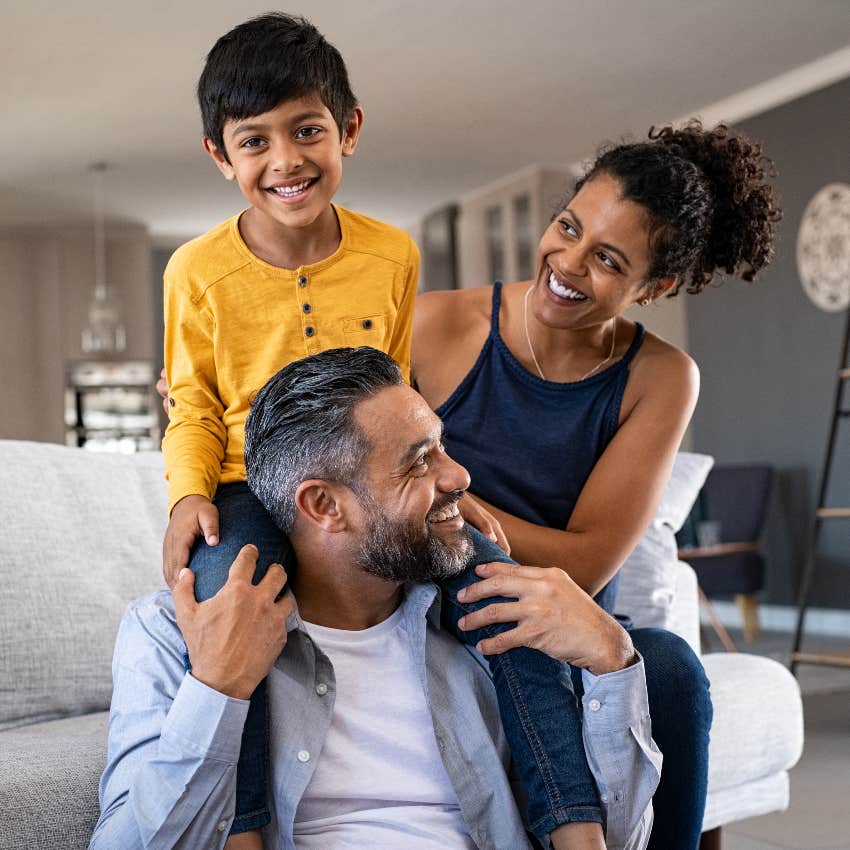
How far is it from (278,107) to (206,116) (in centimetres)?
14

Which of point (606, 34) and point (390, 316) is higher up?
point (606, 34)

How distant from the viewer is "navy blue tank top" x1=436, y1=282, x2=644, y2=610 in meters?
2.02

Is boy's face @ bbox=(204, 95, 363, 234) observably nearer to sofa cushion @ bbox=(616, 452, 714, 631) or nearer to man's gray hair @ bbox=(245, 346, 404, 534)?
man's gray hair @ bbox=(245, 346, 404, 534)

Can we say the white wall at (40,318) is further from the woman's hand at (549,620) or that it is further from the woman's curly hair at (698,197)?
the woman's hand at (549,620)

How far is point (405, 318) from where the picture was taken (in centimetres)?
187

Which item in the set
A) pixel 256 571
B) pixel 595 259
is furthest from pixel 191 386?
pixel 595 259

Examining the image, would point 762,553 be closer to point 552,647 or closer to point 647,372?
point 647,372

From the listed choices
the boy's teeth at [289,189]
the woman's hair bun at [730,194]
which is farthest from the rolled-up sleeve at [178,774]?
the woman's hair bun at [730,194]

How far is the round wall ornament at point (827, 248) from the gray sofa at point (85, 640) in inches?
176

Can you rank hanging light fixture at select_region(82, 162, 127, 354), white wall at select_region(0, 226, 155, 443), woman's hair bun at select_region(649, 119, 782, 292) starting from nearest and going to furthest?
woman's hair bun at select_region(649, 119, 782, 292)
hanging light fixture at select_region(82, 162, 127, 354)
white wall at select_region(0, 226, 155, 443)

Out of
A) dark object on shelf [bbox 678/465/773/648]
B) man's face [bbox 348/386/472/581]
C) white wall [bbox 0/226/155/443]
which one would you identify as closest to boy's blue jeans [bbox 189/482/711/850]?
man's face [bbox 348/386/472/581]

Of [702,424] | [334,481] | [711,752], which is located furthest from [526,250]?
[334,481]

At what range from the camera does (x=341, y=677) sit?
1597mm

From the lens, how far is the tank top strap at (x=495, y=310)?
7.05 feet
